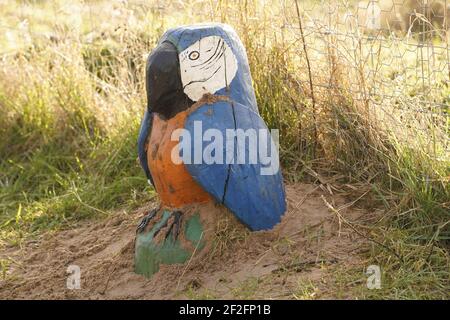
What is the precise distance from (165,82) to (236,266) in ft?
2.80

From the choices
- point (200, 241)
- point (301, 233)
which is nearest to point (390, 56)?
point (301, 233)

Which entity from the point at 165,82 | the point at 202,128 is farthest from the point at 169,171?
the point at 165,82

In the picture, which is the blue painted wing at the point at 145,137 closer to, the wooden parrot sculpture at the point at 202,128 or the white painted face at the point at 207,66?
the wooden parrot sculpture at the point at 202,128

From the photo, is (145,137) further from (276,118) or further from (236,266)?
(276,118)

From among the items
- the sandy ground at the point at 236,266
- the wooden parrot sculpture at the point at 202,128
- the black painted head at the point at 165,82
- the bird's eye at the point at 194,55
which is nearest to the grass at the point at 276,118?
the sandy ground at the point at 236,266

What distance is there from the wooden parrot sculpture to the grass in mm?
203

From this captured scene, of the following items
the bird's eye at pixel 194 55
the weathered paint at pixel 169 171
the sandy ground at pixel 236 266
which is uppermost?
the bird's eye at pixel 194 55

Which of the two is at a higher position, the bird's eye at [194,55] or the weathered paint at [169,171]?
the bird's eye at [194,55]

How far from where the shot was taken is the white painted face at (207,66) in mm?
3453

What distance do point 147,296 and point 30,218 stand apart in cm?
143

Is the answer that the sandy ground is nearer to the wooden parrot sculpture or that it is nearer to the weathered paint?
the wooden parrot sculpture

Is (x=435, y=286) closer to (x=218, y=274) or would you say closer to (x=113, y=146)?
(x=218, y=274)

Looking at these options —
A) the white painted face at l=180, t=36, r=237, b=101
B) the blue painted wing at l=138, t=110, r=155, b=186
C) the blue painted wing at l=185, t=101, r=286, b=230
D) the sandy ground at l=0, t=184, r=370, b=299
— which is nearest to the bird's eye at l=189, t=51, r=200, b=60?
the white painted face at l=180, t=36, r=237, b=101
